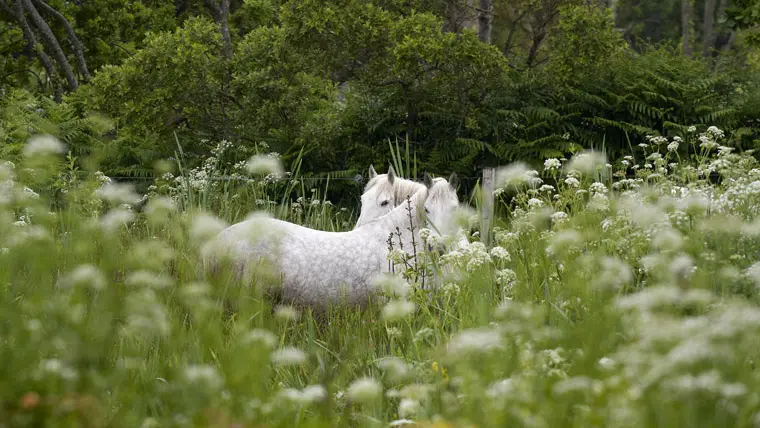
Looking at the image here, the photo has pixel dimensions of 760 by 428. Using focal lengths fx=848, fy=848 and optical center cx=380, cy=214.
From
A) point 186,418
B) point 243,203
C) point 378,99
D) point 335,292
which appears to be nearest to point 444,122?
point 378,99

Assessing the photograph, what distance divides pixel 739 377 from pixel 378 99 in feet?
29.1

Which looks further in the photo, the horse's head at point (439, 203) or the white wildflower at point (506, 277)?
the horse's head at point (439, 203)

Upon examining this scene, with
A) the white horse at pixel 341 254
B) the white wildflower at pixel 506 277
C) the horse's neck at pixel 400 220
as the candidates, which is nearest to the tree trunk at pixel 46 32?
the white horse at pixel 341 254

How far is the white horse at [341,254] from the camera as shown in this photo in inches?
222

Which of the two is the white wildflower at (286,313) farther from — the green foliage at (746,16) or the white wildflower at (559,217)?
the green foliage at (746,16)

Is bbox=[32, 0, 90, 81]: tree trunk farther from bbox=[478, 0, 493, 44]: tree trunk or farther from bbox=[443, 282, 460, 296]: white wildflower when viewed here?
bbox=[443, 282, 460, 296]: white wildflower

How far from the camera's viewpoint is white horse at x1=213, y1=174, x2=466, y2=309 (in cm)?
565

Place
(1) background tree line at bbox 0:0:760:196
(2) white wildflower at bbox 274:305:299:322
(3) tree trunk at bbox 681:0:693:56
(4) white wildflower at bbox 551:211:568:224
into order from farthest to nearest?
(3) tree trunk at bbox 681:0:693:56 → (1) background tree line at bbox 0:0:760:196 → (4) white wildflower at bbox 551:211:568:224 → (2) white wildflower at bbox 274:305:299:322

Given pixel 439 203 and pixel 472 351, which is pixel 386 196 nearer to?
pixel 439 203

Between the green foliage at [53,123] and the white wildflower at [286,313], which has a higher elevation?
the white wildflower at [286,313]

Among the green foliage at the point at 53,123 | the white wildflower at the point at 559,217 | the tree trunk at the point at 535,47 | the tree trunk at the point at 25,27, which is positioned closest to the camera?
the white wildflower at the point at 559,217

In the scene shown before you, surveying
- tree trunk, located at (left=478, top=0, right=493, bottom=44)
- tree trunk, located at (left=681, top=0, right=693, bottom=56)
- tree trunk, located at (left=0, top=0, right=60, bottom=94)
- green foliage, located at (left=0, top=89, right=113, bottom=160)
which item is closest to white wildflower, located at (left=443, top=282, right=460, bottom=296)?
green foliage, located at (left=0, top=89, right=113, bottom=160)

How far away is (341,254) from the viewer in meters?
5.79

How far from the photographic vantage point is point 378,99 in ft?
35.7
